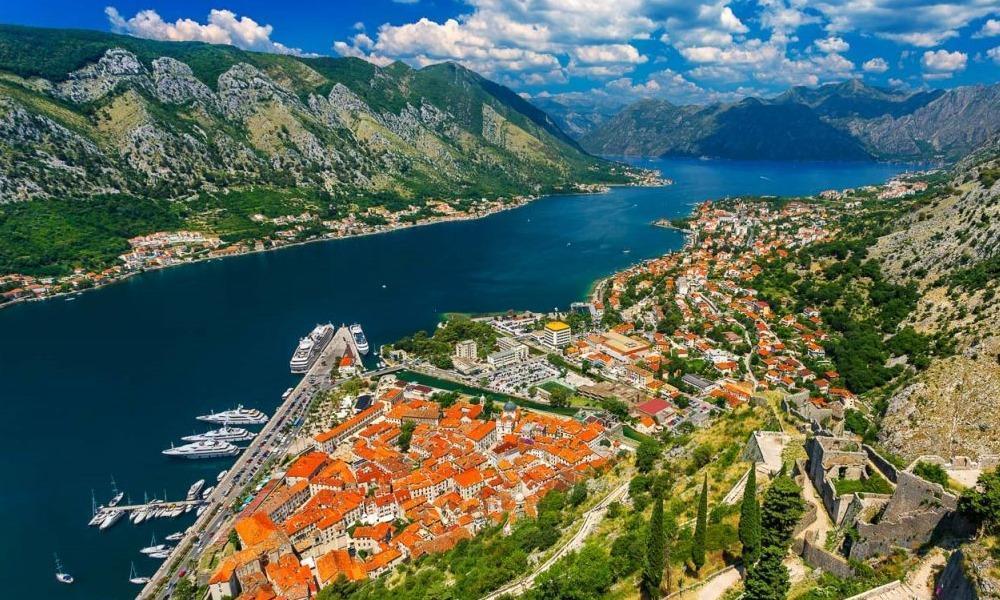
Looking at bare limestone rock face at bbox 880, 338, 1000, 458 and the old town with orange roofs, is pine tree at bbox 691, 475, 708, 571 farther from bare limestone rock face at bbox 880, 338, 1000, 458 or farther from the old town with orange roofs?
bare limestone rock face at bbox 880, 338, 1000, 458

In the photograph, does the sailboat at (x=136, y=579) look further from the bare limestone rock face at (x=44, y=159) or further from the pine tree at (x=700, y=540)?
the bare limestone rock face at (x=44, y=159)

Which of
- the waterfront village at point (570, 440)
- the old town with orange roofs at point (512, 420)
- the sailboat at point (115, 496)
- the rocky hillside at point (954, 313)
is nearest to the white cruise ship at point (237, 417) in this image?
the waterfront village at point (570, 440)

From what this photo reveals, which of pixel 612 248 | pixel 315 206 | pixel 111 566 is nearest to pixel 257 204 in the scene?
pixel 315 206

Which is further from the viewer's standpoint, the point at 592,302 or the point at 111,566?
the point at 592,302

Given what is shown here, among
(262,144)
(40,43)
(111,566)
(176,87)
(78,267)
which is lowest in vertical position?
(111,566)

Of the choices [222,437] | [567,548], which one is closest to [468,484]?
[567,548]

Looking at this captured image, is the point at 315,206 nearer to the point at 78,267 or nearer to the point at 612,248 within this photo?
the point at 78,267
